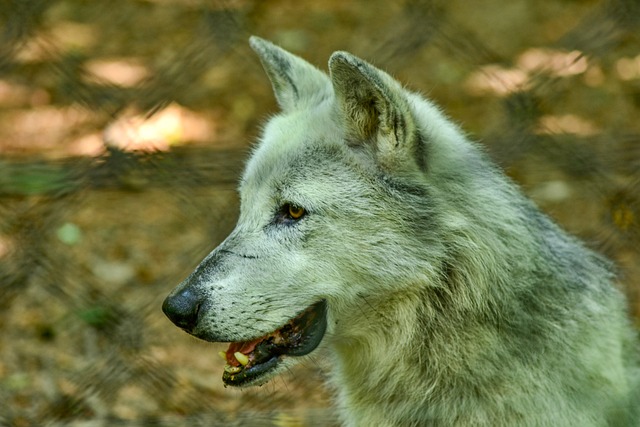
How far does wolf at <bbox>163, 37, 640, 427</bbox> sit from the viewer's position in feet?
9.93

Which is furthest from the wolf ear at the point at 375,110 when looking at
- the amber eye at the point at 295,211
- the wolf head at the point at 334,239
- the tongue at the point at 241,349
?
the tongue at the point at 241,349

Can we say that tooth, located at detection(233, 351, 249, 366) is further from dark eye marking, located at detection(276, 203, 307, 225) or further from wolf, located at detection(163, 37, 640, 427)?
dark eye marking, located at detection(276, 203, 307, 225)

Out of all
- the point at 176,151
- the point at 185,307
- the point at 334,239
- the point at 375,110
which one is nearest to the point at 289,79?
the point at 176,151

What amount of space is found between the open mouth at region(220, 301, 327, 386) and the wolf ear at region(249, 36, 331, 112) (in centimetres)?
93

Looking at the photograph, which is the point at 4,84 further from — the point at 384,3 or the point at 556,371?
the point at 556,371

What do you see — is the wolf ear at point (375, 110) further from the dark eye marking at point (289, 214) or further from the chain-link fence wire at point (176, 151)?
the chain-link fence wire at point (176, 151)

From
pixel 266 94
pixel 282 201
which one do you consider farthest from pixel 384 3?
pixel 282 201

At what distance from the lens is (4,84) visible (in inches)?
250

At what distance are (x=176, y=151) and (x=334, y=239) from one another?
1.13 metres

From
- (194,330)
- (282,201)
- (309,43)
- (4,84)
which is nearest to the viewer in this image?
(194,330)

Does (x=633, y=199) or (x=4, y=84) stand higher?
(x=633, y=199)

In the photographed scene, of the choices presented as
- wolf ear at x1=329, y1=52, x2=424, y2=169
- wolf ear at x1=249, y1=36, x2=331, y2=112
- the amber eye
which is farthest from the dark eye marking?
wolf ear at x1=249, y1=36, x2=331, y2=112

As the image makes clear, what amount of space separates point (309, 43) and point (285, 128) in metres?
3.69

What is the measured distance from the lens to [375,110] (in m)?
3.08
